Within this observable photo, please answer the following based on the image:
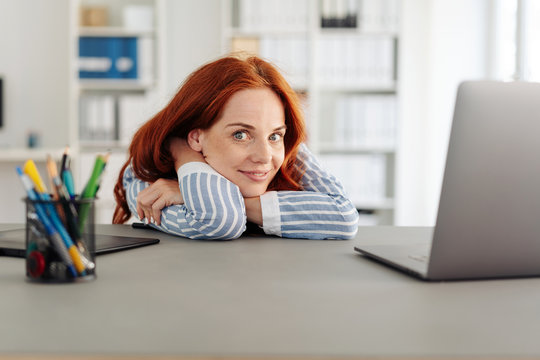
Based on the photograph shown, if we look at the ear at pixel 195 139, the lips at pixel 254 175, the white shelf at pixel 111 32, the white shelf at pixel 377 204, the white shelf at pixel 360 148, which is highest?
the white shelf at pixel 111 32

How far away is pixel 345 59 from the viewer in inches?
144

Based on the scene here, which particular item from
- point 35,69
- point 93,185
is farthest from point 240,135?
point 35,69

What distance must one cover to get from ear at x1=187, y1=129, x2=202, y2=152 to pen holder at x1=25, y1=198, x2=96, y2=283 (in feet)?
1.68

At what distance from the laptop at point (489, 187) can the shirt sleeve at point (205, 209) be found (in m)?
0.43

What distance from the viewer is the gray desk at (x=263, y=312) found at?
0.48m

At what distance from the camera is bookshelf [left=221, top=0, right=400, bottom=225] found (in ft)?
11.9

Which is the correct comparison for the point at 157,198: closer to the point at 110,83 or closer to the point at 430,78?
the point at 110,83

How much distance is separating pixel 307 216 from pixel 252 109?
0.24m

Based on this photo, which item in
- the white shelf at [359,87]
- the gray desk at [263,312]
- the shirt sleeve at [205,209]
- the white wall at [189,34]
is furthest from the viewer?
the white wall at [189,34]

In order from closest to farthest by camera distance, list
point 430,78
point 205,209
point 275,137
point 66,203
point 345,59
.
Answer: point 66,203 < point 205,209 < point 275,137 < point 345,59 < point 430,78

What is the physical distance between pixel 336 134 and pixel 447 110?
0.70m

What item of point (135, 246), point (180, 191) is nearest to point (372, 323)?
point (135, 246)

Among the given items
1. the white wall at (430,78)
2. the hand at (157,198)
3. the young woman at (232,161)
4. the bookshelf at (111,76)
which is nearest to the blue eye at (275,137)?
the young woman at (232,161)

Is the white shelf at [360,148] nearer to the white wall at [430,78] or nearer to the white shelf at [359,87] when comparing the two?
the white wall at [430,78]
